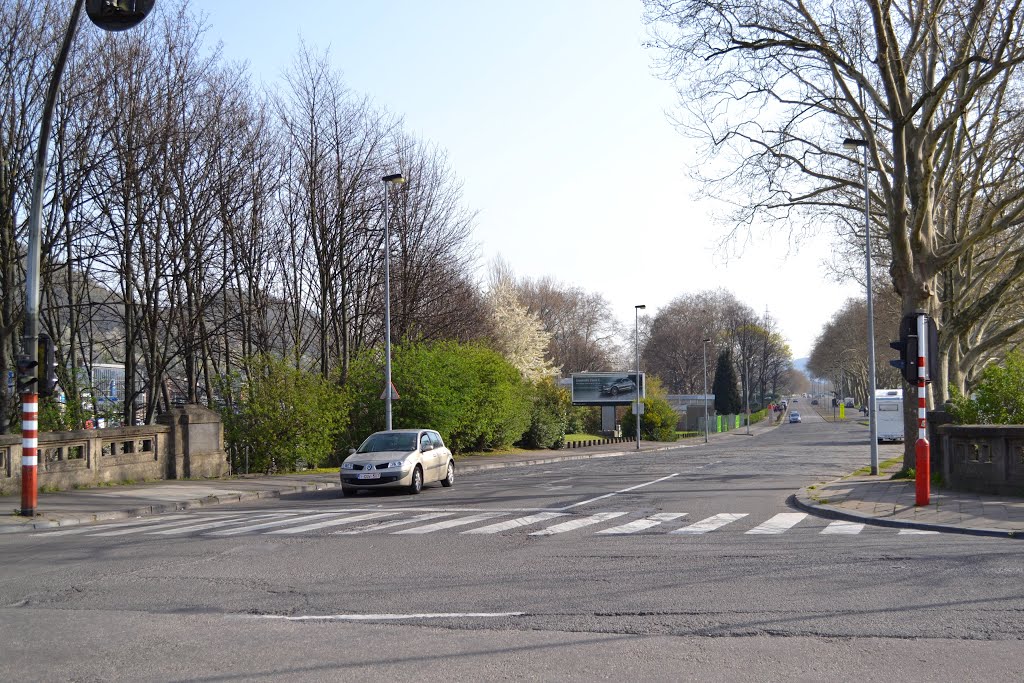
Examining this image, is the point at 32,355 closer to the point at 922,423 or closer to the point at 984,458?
the point at 922,423

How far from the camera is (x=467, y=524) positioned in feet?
46.2

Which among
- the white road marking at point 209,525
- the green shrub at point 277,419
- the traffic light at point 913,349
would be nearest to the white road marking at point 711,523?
the traffic light at point 913,349

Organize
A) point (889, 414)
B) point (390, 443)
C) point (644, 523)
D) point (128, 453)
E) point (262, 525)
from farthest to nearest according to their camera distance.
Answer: point (889, 414) < point (128, 453) < point (390, 443) < point (262, 525) < point (644, 523)

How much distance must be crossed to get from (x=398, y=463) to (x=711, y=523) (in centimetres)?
846

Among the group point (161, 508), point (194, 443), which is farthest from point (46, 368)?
point (194, 443)

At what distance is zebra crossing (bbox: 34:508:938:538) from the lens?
1303 cm

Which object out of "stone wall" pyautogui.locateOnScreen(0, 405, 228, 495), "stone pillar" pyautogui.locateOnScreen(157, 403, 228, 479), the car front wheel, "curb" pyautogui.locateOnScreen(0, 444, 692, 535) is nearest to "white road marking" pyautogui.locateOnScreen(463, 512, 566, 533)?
the car front wheel

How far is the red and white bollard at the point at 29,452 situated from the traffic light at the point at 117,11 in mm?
6790

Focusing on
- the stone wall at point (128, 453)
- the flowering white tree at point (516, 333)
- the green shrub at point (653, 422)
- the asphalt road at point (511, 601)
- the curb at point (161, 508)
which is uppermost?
the flowering white tree at point (516, 333)

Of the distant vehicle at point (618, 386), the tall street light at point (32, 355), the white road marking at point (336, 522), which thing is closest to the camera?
the white road marking at point (336, 522)

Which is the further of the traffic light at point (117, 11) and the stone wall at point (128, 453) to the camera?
the stone wall at point (128, 453)

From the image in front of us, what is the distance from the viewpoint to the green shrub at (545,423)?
168ft

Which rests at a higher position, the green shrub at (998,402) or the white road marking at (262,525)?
the green shrub at (998,402)

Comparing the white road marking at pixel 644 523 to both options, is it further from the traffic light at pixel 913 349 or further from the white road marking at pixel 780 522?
the traffic light at pixel 913 349
